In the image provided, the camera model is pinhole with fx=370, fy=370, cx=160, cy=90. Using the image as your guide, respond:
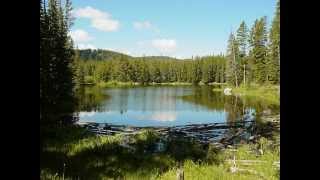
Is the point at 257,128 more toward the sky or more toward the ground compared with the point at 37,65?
more toward the ground

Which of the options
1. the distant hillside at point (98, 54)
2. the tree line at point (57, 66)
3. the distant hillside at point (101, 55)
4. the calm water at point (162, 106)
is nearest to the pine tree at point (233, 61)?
the calm water at point (162, 106)

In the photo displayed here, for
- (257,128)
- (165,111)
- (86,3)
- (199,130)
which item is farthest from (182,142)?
(86,3)

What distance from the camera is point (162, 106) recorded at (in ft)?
17.5

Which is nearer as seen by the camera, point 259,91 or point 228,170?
point 228,170

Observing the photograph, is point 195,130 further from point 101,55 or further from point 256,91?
point 101,55

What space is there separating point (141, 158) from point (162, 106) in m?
1.09

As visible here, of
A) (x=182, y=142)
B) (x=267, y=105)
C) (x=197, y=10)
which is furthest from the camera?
(x=197, y=10)

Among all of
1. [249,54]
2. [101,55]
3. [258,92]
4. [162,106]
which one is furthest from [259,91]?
[101,55]

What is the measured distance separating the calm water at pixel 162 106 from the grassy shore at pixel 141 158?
31cm

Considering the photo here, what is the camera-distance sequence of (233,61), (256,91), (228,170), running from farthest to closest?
(233,61)
(256,91)
(228,170)

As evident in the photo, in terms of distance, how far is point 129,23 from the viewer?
5.57 meters

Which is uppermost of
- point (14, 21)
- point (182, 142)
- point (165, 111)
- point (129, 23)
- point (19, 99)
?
point (129, 23)

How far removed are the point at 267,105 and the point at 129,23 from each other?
240 cm
